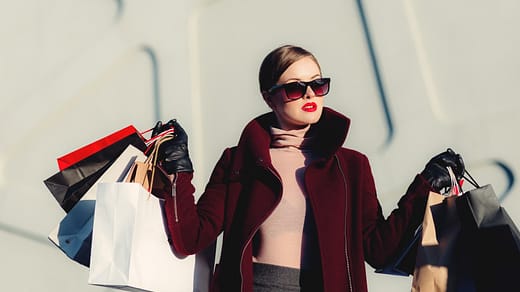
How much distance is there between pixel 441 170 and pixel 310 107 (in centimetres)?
25

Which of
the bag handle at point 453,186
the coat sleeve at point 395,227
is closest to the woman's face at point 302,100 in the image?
the coat sleeve at point 395,227

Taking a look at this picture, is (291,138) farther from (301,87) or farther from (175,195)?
(175,195)

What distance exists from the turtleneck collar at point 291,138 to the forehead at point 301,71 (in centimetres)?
10

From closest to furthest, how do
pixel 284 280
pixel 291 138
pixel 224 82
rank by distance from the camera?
pixel 284 280 → pixel 291 138 → pixel 224 82

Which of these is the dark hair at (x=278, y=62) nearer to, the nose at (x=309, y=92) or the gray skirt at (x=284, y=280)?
the nose at (x=309, y=92)

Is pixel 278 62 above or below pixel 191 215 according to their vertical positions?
above

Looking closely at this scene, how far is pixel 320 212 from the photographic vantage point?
4.31ft

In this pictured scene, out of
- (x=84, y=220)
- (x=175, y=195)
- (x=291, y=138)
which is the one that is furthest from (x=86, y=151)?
(x=291, y=138)

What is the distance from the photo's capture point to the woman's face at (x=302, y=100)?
136 centimetres

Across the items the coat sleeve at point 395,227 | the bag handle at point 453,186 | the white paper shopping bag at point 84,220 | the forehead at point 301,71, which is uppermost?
the forehead at point 301,71

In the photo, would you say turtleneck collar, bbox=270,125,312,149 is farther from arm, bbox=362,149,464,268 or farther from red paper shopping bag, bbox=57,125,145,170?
red paper shopping bag, bbox=57,125,145,170

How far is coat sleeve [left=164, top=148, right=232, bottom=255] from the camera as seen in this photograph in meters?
1.33

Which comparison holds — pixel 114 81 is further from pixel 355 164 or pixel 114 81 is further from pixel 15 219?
pixel 355 164

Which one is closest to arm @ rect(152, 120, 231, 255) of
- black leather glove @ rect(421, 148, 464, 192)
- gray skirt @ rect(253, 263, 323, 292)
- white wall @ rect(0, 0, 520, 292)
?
gray skirt @ rect(253, 263, 323, 292)
